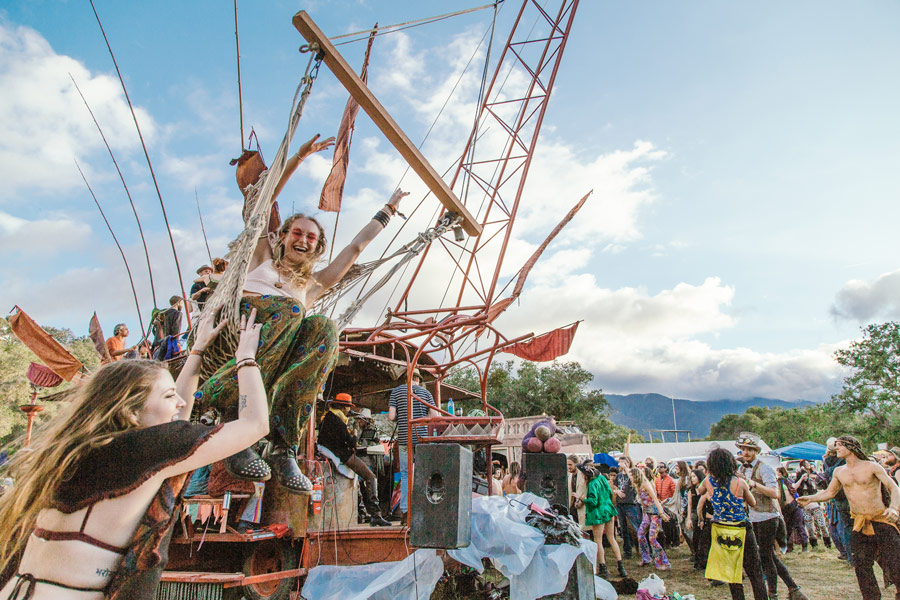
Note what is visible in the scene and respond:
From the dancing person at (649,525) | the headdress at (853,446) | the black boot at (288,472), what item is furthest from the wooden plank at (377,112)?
the dancing person at (649,525)

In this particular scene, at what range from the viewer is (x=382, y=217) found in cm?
324

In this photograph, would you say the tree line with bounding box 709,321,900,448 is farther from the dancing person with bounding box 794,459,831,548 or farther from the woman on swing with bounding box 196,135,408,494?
the woman on swing with bounding box 196,135,408,494

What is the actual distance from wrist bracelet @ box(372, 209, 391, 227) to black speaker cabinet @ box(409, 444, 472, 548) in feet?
5.54

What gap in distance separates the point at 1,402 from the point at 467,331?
2418 cm

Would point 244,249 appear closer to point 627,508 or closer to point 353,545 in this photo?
point 353,545

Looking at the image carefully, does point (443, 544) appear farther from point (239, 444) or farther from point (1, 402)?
point (1, 402)

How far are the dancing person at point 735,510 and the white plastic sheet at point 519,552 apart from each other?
166 centimetres

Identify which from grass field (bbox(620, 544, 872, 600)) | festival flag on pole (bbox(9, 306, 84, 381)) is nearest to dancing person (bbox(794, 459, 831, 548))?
grass field (bbox(620, 544, 872, 600))

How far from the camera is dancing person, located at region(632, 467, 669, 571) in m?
7.93

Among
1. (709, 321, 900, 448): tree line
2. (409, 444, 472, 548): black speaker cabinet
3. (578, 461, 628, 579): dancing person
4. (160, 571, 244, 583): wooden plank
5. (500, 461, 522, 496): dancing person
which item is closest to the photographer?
(409, 444, 472, 548): black speaker cabinet

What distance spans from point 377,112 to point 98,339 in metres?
5.09

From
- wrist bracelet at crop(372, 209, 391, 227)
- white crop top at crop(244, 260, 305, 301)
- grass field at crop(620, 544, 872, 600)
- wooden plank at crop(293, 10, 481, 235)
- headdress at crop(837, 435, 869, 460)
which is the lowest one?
grass field at crop(620, 544, 872, 600)

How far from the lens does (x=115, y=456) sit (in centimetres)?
143

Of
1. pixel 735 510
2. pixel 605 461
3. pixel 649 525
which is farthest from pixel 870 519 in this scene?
pixel 605 461
